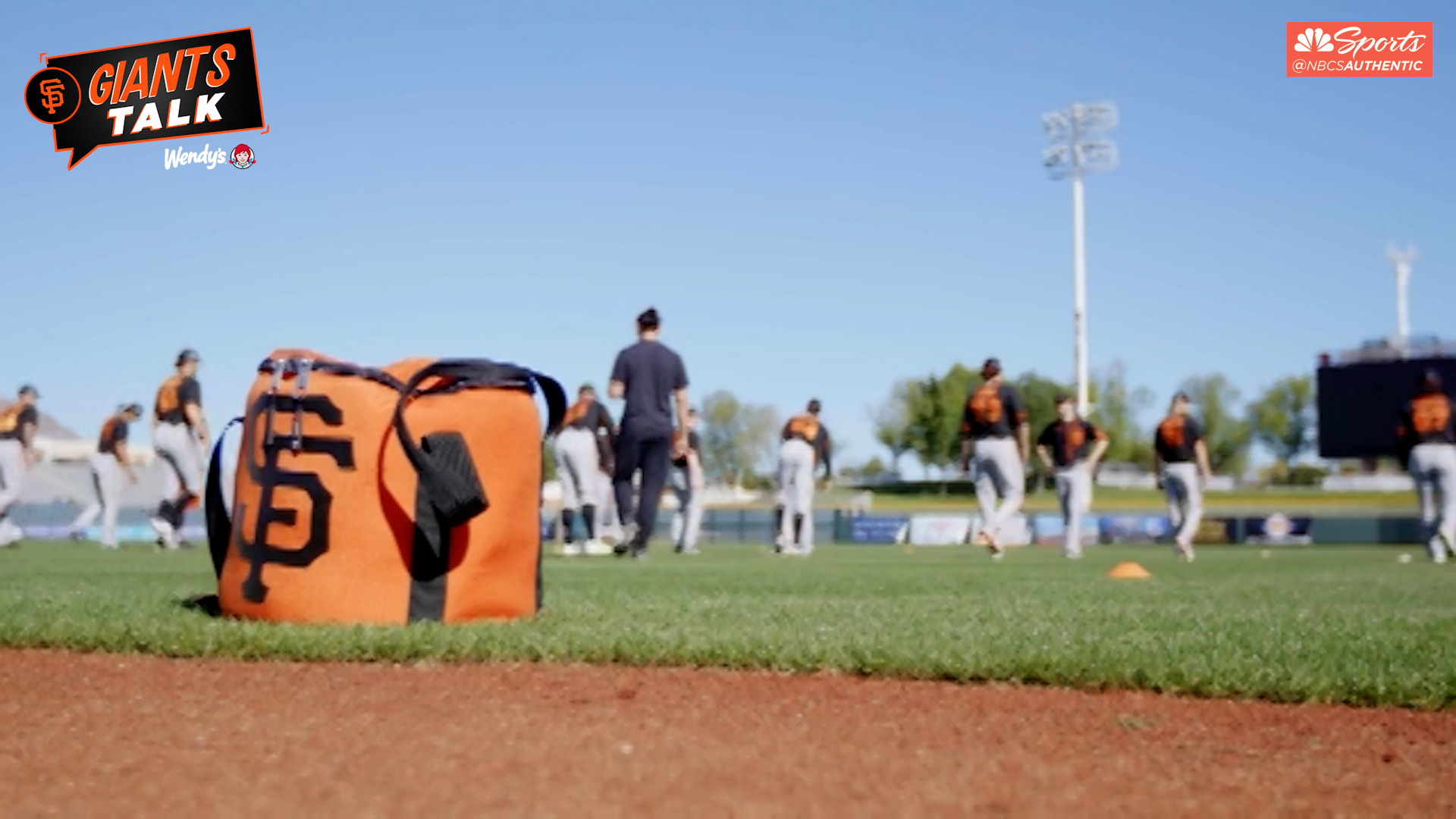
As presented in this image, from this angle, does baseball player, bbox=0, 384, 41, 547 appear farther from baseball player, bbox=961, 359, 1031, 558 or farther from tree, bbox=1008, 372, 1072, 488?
tree, bbox=1008, 372, 1072, 488

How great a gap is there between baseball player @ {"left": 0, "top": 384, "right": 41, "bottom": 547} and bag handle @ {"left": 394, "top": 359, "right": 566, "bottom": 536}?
13.3 metres

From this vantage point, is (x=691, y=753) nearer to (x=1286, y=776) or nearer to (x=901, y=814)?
(x=901, y=814)

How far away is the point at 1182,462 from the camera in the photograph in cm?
1736

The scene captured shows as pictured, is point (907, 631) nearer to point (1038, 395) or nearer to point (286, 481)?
point (286, 481)

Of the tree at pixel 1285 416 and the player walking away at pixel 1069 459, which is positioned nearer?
the player walking away at pixel 1069 459

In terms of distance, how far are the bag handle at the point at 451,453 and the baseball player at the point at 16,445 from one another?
43.6 ft

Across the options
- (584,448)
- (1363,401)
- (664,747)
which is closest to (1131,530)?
(1363,401)

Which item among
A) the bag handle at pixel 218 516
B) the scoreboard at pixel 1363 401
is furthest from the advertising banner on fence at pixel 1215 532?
the bag handle at pixel 218 516

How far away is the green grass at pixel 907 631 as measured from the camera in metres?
5.17

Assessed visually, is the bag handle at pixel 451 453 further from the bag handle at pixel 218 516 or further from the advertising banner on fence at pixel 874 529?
the advertising banner on fence at pixel 874 529

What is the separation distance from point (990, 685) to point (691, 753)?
1691 mm

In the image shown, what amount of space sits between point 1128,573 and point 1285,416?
11355 centimetres

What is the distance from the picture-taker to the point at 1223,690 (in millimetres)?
4898

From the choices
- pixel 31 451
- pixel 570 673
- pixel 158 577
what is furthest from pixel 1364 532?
pixel 570 673
